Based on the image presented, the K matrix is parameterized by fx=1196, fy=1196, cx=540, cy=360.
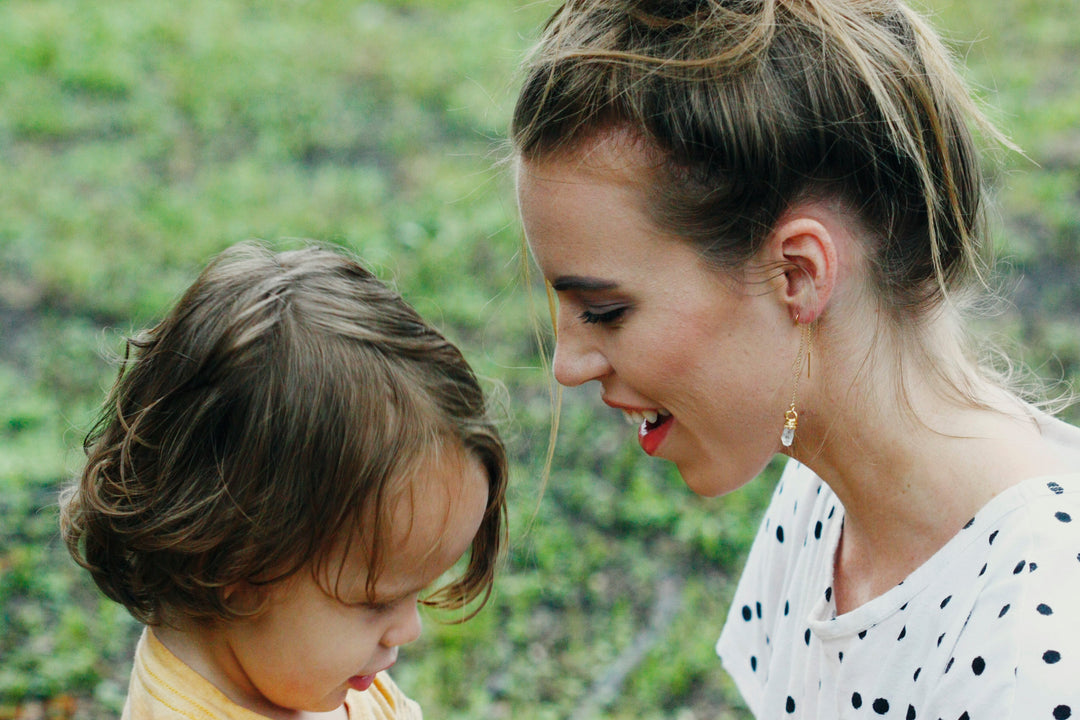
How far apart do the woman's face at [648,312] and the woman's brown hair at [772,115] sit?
0.04m

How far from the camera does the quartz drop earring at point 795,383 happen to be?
6.76ft

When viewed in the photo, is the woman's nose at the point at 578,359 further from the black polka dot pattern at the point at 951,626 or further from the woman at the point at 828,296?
the black polka dot pattern at the point at 951,626

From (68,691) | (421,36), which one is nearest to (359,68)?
(421,36)

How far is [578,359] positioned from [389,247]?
12.3 ft

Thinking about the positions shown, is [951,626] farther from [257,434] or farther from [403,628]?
[257,434]

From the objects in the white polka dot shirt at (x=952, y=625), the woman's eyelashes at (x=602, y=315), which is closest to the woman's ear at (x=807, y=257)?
the woman's eyelashes at (x=602, y=315)

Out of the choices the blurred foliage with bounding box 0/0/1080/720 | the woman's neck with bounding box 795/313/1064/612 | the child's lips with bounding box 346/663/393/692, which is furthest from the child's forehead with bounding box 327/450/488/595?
the woman's neck with bounding box 795/313/1064/612

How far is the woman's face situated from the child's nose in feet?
1.70

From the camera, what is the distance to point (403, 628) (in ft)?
6.17

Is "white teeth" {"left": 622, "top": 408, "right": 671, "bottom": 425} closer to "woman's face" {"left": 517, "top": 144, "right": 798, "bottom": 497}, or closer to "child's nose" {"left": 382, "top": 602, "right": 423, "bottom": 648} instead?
"woman's face" {"left": 517, "top": 144, "right": 798, "bottom": 497}

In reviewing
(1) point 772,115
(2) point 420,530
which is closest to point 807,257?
(1) point 772,115

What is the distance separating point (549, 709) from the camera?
354cm

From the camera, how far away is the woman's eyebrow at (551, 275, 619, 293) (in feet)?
6.64

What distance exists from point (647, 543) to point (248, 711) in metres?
2.58
